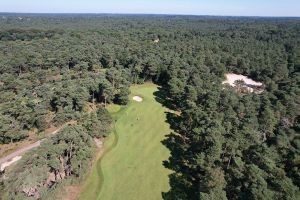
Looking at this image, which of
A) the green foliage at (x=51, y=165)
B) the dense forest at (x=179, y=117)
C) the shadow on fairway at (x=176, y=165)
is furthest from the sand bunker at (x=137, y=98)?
the green foliage at (x=51, y=165)

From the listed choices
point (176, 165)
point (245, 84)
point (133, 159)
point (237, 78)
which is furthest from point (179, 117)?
point (237, 78)

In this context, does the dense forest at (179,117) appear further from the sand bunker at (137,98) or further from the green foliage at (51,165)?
the sand bunker at (137,98)

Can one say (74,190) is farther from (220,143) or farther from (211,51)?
(211,51)

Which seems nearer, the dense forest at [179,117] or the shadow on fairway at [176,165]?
the dense forest at [179,117]

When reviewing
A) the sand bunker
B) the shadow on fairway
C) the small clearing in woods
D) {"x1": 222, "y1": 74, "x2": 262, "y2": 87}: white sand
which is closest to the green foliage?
the shadow on fairway

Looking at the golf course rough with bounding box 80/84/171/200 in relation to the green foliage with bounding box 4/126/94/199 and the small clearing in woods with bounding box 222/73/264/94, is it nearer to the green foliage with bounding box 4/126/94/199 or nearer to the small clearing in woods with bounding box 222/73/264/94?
the green foliage with bounding box 4/126/94/199

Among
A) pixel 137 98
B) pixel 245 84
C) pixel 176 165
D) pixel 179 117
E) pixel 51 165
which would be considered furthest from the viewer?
pixel 245 84

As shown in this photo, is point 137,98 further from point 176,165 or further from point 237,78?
point 237,78
